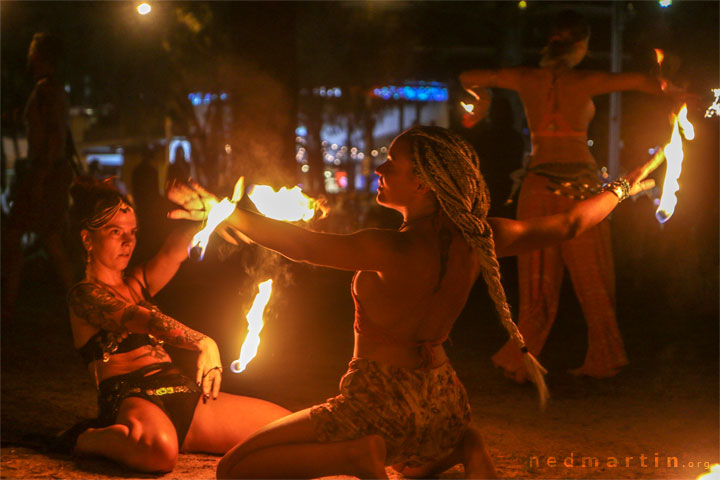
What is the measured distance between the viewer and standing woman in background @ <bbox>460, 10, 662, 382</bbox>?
5016 millimetres

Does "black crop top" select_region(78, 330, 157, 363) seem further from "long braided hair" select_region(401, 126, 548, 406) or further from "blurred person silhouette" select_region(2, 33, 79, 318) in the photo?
"blurred person silhouette" select_region(2, 33, 79, 318)

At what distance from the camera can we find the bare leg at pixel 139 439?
345 cm

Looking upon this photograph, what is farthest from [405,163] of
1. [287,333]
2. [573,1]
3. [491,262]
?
[573,1]

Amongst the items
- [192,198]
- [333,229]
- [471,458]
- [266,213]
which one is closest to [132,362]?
[266,213]

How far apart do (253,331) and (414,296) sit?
31.1 inches

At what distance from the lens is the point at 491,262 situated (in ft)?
9.17

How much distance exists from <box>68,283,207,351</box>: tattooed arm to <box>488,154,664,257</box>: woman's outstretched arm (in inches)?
51.7

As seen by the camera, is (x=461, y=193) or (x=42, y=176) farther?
(x=42, y=176)

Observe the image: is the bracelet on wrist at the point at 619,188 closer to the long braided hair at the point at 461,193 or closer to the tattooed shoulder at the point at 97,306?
the long braided hair at the point at 461,193

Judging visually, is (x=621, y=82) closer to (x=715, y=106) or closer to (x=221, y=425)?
(x=715, y=106)

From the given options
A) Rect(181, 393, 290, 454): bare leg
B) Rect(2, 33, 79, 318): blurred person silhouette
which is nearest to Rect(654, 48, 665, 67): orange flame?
Rect(181, 393, 290, 454): bare leg

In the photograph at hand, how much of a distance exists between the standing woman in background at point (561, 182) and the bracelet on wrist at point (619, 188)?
1.58 m

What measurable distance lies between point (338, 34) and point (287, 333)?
55.8ft

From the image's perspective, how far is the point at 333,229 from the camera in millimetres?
12336
